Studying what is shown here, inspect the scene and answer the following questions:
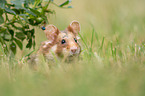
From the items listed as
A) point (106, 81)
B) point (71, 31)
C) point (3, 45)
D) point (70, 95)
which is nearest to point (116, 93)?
point (106, 81)

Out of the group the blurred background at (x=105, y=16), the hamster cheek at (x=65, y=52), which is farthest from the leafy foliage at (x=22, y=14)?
the blurred background at (x=105, y=16)

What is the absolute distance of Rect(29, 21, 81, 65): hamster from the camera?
299cm

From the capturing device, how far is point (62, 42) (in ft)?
10.3

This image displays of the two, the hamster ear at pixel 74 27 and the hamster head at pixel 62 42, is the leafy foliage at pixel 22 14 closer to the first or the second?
the hamster head at pixel 62 42

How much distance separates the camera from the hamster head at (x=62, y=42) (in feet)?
9.87

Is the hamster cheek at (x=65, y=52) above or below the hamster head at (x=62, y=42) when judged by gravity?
below

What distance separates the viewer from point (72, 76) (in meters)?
1.96

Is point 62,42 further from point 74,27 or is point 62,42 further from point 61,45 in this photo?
point 74,27

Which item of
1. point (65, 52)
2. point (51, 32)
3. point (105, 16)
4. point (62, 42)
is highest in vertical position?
point (105, 16)

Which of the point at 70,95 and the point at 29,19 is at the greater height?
the point at 29,19

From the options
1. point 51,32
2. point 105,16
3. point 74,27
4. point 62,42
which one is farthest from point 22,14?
point 105,16

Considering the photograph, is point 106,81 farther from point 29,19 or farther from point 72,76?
point 29,19

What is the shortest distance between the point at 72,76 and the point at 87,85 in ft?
0.75

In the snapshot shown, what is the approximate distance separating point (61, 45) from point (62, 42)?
0.05m
